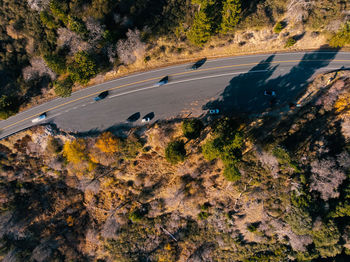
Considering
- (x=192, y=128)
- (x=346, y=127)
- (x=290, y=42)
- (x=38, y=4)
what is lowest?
(x=346, y=127)

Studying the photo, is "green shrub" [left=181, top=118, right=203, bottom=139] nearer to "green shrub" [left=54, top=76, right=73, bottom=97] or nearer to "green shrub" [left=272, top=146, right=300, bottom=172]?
"green shrub" [left=272, top=146, right=300, bottom=172]

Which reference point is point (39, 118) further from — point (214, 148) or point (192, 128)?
point (214, 148)

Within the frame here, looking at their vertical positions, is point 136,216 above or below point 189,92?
below

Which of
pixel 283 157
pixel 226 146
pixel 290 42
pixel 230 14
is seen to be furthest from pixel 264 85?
pixel 226 146

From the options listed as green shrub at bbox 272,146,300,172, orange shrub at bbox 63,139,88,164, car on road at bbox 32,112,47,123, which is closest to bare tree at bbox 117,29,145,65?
orange shrub at bbox 63,139,88,164

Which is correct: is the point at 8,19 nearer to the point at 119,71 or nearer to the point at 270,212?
the point at 119,71

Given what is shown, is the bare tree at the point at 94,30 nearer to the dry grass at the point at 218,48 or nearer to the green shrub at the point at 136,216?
the dry grass at the point at 218,48

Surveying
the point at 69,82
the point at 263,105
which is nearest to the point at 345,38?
the point at 263,105

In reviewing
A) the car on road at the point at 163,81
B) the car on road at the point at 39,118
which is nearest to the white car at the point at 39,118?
the car on road at the point at 39,118
